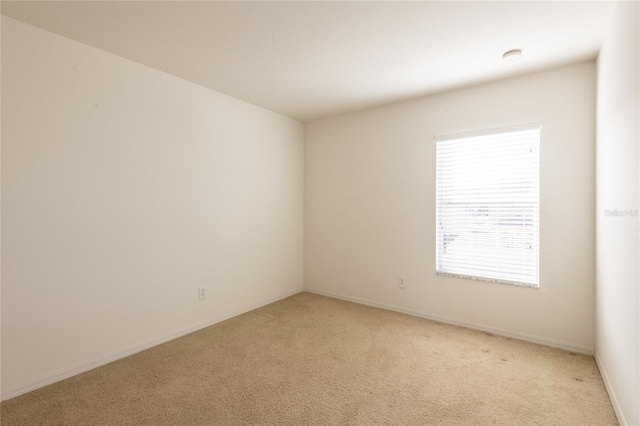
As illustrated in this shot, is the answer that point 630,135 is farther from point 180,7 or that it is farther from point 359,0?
point 180,7

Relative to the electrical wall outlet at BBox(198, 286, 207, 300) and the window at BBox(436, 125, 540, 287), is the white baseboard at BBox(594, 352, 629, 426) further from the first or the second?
the electrical wall outlet at BBox(198, 286, 207, 300)

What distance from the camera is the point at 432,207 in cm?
339

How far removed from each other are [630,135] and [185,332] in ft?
12.0

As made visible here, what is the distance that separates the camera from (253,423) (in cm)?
178

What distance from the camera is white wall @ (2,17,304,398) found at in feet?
6.81

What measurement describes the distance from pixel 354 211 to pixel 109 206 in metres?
2.64

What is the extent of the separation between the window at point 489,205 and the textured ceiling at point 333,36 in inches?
25.3

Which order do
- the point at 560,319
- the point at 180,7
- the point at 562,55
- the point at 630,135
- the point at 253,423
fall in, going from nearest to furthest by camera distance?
1. the point at 630,135
2. the point at 253,423
3. the point at 180,7
4. the point at 562,55
5. the point at 560,319

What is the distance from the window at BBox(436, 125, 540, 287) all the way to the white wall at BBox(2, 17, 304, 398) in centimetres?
224

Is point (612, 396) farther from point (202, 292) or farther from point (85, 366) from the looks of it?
point (85, 366)

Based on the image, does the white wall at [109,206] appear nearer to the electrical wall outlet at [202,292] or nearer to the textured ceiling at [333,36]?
the electrical wall outlet at [202,292]

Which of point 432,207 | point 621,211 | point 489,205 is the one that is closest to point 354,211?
point 432,207

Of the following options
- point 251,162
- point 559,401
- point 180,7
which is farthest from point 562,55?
point 251,162

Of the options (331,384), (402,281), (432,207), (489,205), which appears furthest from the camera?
(402,281)
